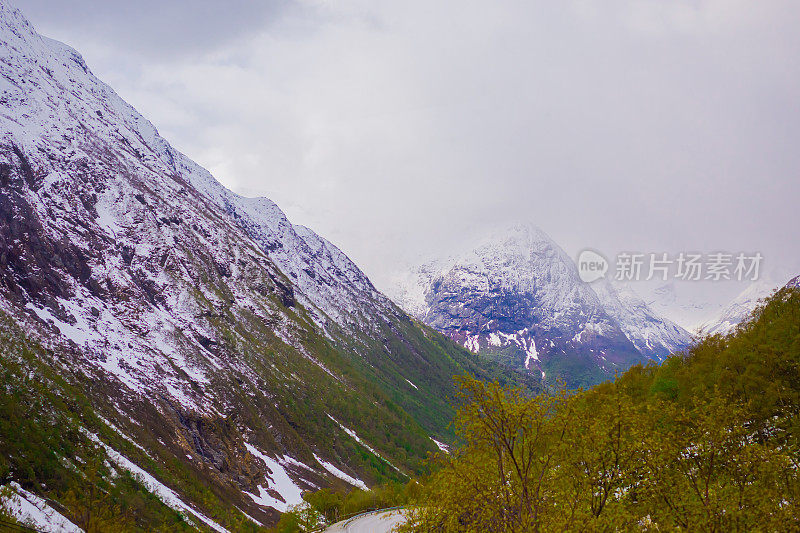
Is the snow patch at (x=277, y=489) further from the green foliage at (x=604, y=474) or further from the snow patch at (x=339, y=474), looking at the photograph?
the green foliage at (x=604, y=474)

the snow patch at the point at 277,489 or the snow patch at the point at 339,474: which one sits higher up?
the snow patch at the point at 339,474

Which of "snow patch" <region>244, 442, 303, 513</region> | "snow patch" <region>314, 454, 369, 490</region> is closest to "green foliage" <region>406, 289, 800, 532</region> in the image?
"snow patch" <region>244, 442, 303, 513</region>

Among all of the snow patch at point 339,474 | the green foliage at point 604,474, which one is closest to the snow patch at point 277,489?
the snow patch at point 339,474

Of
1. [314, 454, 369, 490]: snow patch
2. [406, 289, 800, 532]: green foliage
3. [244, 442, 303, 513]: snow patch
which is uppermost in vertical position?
[406, 289, 800, 532]: green foliage

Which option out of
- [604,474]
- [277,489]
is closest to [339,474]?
[277,489]

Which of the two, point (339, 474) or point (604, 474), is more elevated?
point (604, 474)

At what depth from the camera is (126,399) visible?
427 feet

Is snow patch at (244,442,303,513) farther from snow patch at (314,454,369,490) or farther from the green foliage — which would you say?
the green foliage

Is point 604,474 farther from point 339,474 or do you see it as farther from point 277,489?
point 339,474

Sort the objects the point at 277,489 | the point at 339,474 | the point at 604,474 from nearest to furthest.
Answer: the point at 604,474, the point at 277,489, the point at 339,474

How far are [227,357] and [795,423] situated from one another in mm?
195327

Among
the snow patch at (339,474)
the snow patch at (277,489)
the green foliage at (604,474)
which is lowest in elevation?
the snow patch at (277,489)

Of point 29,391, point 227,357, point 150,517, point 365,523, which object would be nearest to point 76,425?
point 29,391

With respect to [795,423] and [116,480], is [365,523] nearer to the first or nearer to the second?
[116,480]
